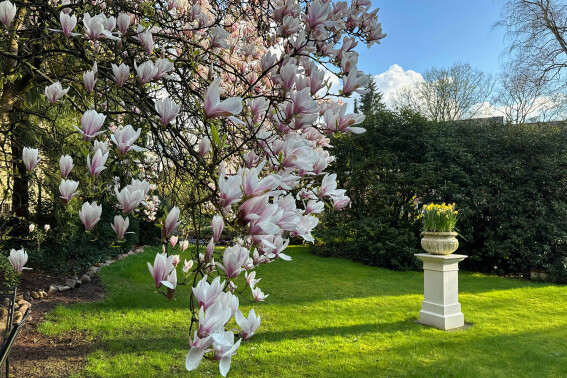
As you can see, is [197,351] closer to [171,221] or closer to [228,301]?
[228,301]

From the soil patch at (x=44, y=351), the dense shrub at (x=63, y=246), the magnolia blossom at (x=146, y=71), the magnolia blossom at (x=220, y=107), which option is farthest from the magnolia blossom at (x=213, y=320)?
the dense shrub at (x=63, y=246)

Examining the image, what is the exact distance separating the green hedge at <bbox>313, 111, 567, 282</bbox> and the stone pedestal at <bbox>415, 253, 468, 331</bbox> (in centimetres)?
314

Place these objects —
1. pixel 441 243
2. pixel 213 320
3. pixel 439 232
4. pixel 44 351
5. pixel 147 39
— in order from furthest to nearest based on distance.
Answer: pixel 439 232 → pixel 441 243 → pixel 44 351 → pixel 147 39 → pixel 213 320

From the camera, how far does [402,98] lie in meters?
18.6

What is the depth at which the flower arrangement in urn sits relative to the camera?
476 centimetres

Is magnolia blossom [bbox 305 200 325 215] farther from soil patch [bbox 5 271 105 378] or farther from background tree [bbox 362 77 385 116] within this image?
background tree [bbox 362 77 385 116]

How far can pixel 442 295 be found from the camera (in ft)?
15.0

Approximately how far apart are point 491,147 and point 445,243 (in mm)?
5234

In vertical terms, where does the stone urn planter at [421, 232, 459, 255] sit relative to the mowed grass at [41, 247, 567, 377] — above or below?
above

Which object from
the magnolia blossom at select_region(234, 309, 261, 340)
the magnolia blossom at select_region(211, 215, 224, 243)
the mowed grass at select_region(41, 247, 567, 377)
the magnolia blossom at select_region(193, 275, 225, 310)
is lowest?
the mowed grass at select_region(41, 247, 567, 377)

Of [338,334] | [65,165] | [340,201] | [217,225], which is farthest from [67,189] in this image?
[338,334]

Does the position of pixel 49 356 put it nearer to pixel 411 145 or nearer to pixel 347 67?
pixel 347 67

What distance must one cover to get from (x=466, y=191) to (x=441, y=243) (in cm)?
445

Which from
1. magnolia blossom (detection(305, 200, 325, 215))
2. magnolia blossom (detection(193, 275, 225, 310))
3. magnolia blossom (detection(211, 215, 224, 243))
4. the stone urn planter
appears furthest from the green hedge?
magnolia blossom (detection(193, 275, 225, 310))
